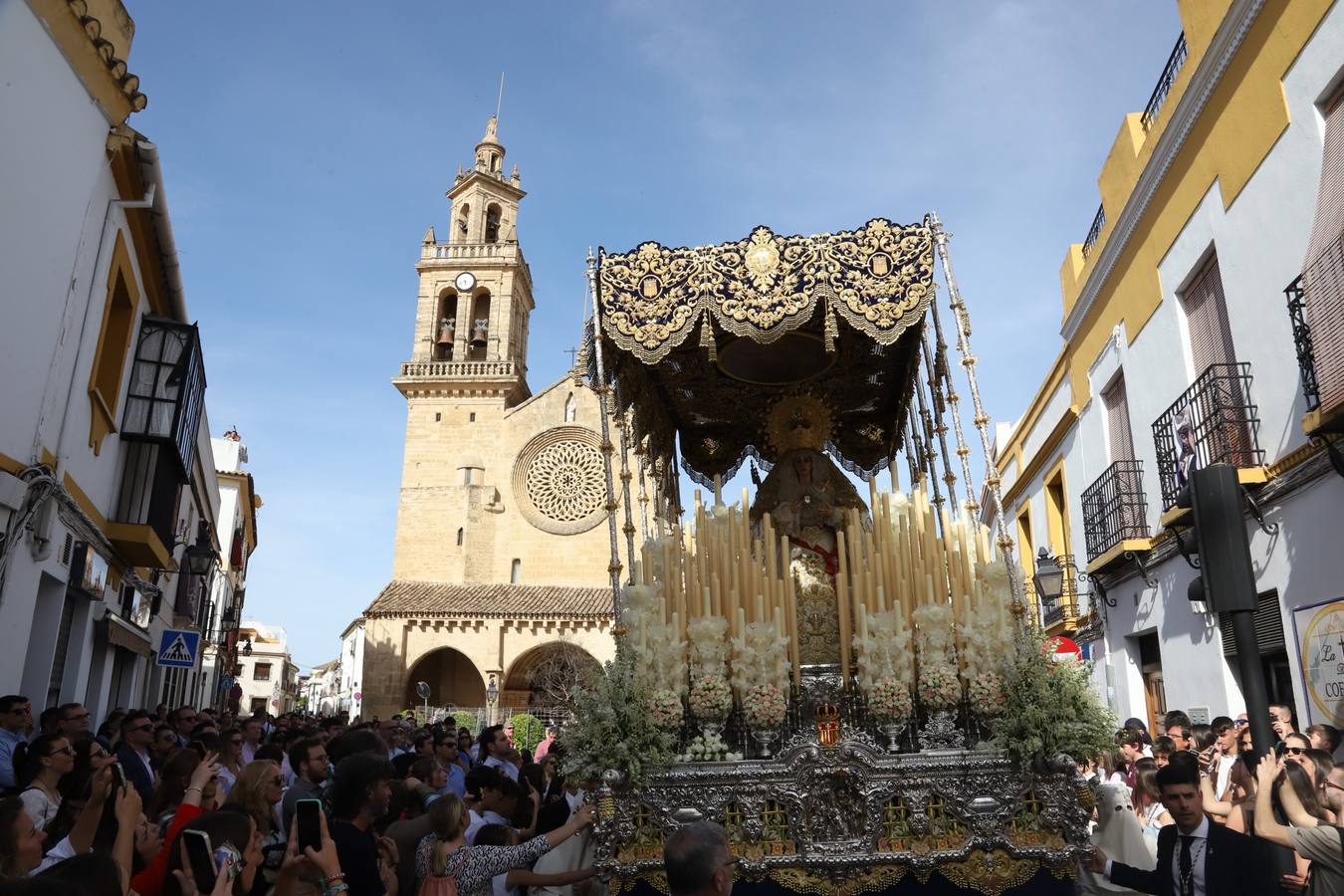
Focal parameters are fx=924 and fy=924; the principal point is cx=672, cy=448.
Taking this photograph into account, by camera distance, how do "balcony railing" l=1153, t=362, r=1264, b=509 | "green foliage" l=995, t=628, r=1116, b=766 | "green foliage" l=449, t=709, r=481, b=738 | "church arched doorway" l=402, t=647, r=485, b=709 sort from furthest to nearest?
"church arched doorway" l=402, t=647, r=485, b=709
"green foliage" l=449, t=709, r=481, b=738
"balcony railing" l=1153, t=362, r=1264, b=509
"green foliage" l=995, t=628, r=1116, b=766

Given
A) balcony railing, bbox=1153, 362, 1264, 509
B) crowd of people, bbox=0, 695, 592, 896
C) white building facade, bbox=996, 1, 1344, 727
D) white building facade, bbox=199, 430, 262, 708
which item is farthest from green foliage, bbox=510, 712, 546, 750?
crowd of people, bbox=0, 695, 592, 896

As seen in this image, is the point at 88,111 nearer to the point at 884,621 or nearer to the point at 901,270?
the point at 901,270

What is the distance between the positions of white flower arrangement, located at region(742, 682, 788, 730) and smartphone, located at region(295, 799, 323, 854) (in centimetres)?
271

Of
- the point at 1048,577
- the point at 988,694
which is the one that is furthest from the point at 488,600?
the point at 988,694

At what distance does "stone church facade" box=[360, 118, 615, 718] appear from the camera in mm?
28438

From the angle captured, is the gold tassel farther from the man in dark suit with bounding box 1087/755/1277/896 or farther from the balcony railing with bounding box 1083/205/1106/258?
the balcony railing with bounding box 1083/205/1106/258

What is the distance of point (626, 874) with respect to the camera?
14.8ft

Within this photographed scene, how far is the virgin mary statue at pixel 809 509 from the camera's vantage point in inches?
246

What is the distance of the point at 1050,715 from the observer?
181 inches

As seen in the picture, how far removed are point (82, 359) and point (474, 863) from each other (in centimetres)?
634

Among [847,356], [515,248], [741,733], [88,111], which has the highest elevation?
[515,248]

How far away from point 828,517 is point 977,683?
201cm

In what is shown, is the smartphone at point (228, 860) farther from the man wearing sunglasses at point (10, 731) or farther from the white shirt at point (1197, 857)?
the white shirt at point (1197, 857)

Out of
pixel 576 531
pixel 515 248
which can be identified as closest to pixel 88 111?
pixel 576 531
